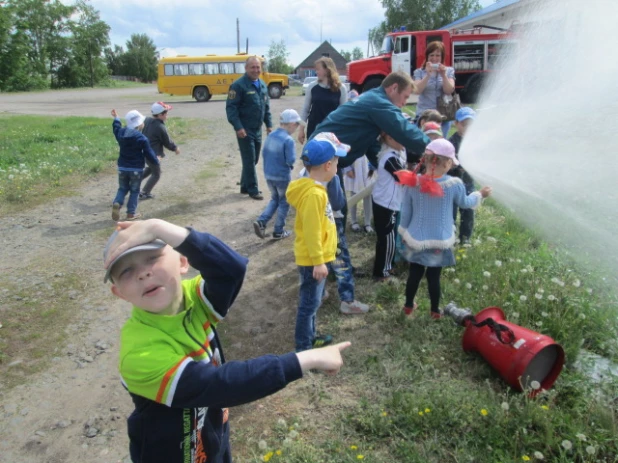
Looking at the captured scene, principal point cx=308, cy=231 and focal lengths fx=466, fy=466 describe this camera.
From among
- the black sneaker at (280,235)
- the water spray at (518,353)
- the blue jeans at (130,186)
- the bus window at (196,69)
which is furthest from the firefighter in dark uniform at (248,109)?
the bus window at (196,69)

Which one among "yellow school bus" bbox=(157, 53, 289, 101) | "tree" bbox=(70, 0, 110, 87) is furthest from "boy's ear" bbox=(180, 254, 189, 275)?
"tree" bbox=(70, 0, 110, 87)

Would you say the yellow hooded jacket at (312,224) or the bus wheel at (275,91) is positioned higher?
the bus wheel at (275,91)

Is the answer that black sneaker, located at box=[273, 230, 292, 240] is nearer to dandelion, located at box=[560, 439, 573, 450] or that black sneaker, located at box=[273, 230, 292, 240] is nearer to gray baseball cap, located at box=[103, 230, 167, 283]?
dandelion, located at box=[560, 439, 573, 450]

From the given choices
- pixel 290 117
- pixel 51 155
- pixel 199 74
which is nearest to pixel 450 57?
pixel 51 155

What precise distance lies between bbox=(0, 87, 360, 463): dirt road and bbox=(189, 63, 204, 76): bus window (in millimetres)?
22682

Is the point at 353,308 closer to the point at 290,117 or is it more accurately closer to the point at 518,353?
the point at 518,353

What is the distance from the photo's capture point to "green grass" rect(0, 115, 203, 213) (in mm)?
8312

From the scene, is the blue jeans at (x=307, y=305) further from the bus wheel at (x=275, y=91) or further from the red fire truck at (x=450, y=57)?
the bus wheel at (x=275, y=91)

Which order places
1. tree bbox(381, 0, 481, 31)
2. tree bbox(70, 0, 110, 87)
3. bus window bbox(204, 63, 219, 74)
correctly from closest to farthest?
bus window bbox(204, 63, 219, 74)
tree bbox(381, 0, 481, 31)
tree bbox(70, 0, 110, 87)

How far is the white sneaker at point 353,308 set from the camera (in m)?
4.31

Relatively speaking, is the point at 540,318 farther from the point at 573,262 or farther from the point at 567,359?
the point at 573,262

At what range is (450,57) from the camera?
64.1ft

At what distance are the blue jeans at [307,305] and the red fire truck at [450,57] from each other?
16620mm

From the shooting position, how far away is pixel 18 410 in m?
3.25
